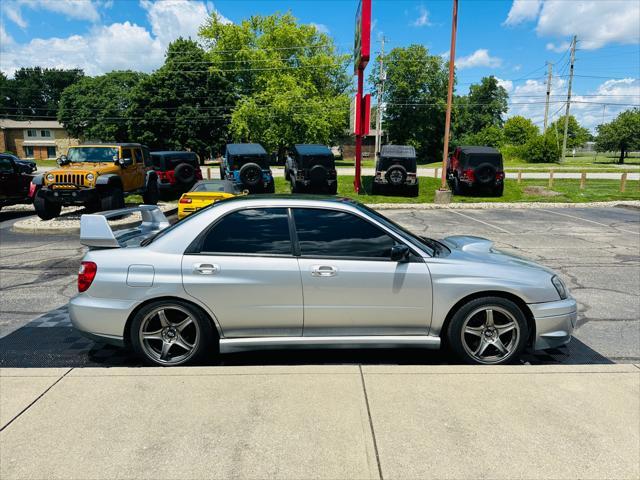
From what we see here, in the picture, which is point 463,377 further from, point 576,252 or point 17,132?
point 17,132

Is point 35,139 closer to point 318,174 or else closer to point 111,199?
point 318,174

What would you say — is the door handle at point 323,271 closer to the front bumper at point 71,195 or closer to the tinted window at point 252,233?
the tinted window at point 252,233

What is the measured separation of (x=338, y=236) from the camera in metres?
4.07

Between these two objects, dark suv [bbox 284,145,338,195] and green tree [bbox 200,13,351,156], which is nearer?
dark suv [bbox 284,145,338,195]

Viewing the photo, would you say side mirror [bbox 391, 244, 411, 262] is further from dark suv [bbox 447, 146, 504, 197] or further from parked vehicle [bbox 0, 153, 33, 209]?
dark suv [bbox 447, 146, 504, 197]

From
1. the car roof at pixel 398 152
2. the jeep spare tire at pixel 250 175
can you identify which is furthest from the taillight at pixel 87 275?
the car roof at pixel 398 152

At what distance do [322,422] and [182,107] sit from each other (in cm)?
4997

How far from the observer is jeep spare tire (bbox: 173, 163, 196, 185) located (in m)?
19.3

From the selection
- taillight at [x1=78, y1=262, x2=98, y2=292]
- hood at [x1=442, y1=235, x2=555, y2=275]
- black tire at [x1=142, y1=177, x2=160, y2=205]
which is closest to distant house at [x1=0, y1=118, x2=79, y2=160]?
black tire at [x1=142, y1=177, x2=160, y2=205]

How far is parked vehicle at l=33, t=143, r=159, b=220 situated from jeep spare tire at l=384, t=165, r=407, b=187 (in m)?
11.0

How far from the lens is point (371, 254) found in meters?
4.04

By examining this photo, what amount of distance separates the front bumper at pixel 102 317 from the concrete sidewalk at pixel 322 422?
0.33 meters

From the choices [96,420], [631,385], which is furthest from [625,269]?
[96,420]

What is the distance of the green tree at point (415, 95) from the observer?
2660 inches
